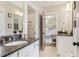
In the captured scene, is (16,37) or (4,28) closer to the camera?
(4,28)

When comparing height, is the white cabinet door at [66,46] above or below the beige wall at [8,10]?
below

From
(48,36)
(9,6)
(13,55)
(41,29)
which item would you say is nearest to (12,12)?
(9,6)

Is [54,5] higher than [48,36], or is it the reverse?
[54,5]

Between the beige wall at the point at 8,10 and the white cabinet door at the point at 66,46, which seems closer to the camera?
the beige wall at the point at 8,10

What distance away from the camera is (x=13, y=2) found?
3.34m

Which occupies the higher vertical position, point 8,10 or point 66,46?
point 8,10

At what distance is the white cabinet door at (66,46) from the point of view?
4.78 meters

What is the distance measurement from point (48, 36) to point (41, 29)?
10.2 feet

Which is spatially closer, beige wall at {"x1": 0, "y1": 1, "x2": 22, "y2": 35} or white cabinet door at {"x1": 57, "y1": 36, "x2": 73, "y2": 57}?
beige wall at {"x1": 0, "y1": 1, "x2": 22, "y2": 35}

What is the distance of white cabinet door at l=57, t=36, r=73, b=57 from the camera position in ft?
15.7

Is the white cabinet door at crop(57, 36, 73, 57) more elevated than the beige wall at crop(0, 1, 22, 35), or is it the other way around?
the beige wall at crop(0, 1, 22, 35)

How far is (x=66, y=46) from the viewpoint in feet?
16.0

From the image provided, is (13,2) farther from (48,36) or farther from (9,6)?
(48,36)

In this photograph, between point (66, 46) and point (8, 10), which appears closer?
point (8, 10)
